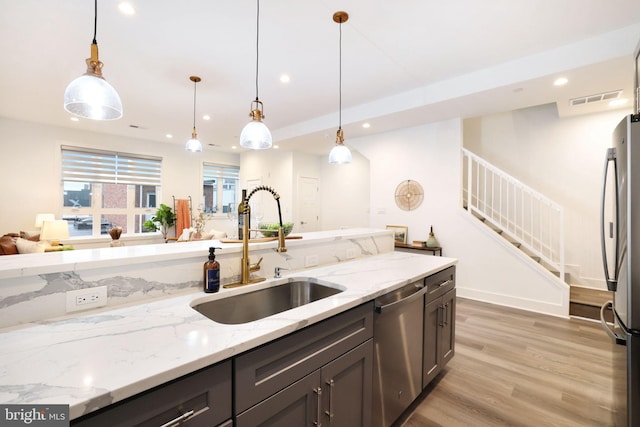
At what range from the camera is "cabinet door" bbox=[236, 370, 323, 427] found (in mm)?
929

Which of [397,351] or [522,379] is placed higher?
[397,351]

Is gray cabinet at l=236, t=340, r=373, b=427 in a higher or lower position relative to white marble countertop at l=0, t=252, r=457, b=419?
lower

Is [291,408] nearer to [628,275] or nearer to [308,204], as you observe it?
[628,275]

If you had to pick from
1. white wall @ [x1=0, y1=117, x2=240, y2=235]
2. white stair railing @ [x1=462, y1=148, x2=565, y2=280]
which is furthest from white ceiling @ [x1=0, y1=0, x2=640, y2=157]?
white stair railing @ [x1=462, y1=148, x2=565, y2=280]

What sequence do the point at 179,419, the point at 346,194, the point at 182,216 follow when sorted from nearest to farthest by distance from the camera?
1. the point at 179,419
2. the point at 182,216
3. the point at 346,194

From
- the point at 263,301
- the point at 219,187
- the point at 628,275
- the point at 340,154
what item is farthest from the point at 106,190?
the point at 628,275

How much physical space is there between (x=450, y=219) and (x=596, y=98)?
2256 millimetres

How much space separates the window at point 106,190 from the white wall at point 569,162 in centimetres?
725

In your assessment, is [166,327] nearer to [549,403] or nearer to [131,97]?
[549,403]

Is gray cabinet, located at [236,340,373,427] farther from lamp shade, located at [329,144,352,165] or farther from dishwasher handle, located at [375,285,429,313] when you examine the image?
lamp shade, located at [329,144,352,165]

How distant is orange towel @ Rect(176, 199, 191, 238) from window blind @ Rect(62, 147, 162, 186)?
0.72 meters

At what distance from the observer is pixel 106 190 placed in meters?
5.97

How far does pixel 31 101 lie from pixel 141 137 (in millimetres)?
2107

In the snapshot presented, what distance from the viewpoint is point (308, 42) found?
9.10 feet
